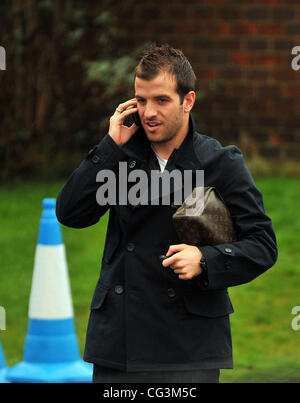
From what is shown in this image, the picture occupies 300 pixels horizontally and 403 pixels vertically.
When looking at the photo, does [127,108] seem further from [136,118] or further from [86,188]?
[86,188]

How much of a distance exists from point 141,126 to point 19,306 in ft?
11.7

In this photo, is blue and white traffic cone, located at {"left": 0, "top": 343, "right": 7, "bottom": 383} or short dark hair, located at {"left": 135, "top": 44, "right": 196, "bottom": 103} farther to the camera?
blue and white traffic cone, located at {"left": 0, "top": 343, "right": 7, "bottom": 383}

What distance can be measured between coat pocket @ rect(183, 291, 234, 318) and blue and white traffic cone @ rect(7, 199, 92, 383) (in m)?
2.24

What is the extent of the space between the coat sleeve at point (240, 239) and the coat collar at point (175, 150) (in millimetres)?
108

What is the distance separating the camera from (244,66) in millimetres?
9445

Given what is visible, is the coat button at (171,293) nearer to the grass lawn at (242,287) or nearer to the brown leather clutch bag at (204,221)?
the brown leather clutch bag at (204,221)

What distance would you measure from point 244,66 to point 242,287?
10.1ft

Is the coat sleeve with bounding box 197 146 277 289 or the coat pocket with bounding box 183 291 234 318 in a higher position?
the coat sleeve with bounding box 197 146 277 289

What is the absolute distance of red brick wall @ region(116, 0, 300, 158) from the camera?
30.6 feet

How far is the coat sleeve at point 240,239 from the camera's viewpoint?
3.30 m

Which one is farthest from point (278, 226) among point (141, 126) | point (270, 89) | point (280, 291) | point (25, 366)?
point (141, 126)

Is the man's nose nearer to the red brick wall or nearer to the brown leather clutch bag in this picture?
the brown leather clutch bag

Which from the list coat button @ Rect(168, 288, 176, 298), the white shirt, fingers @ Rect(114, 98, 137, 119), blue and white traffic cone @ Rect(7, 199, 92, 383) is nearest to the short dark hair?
fingers @ Rect(114, 98, 137, 119)

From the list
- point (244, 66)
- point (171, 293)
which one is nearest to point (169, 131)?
point (171, 293)
